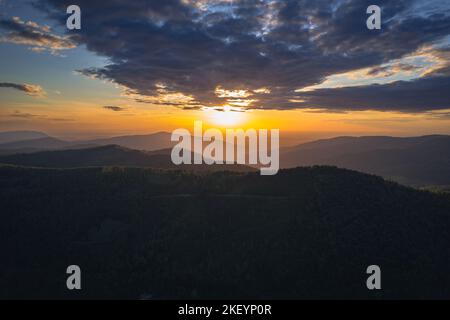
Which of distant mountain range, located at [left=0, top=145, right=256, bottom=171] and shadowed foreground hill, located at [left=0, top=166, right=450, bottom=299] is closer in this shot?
shadowed foreground hill, located at [left=0, top=166, right=450, bottom=299]

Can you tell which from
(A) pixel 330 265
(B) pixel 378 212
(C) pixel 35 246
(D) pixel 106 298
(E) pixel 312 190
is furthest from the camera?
(E) pixel 312 190

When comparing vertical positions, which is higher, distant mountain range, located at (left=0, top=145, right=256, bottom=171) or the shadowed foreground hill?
distant mountain range, located at (left=0, top=145, right=256, bottom=171)

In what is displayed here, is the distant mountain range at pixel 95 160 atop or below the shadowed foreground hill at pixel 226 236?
atop

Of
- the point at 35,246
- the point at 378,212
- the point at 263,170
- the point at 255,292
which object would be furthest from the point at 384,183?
the point at 35,246

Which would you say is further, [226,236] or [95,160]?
[95,160]

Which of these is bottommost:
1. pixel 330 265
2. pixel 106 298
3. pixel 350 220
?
pixel 106 298

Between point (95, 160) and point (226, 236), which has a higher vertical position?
point (95, 160)

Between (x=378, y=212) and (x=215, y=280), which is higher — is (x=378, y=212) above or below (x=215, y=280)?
above

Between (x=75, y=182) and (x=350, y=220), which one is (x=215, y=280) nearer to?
(x=350, y=220)
